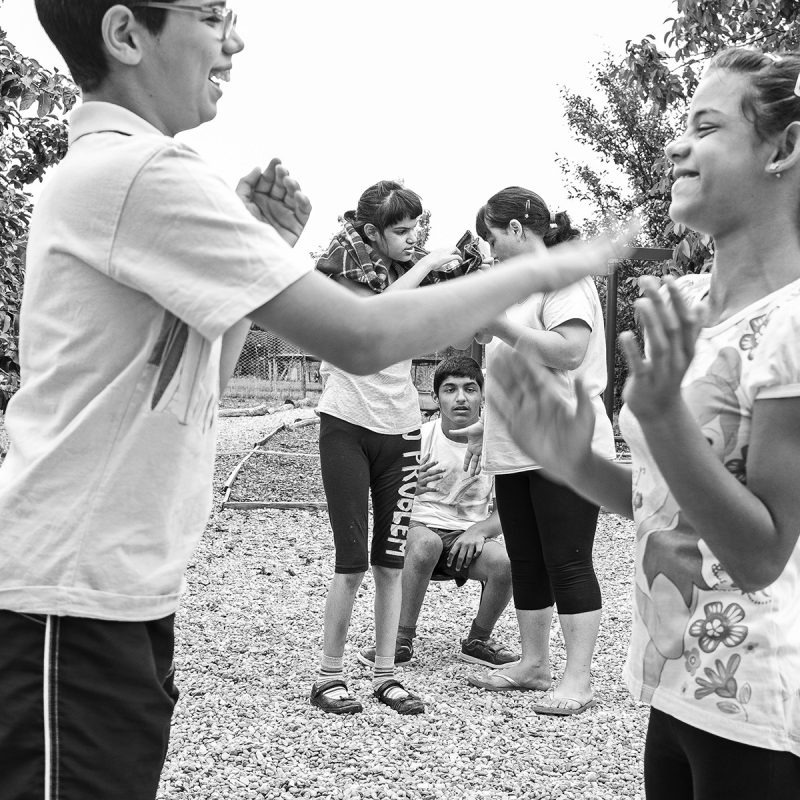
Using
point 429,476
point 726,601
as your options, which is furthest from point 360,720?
point 726,601

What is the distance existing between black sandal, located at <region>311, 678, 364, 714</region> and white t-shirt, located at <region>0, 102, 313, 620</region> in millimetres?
2673

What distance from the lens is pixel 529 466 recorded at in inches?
156

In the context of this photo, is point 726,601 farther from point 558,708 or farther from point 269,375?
point 269,375

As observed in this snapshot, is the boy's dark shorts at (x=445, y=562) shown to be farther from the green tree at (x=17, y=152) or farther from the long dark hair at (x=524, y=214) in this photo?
the green tree at (x=17, y=152)

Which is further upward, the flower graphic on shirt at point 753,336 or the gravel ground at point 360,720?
the flower graphic on shirt at point 753,336

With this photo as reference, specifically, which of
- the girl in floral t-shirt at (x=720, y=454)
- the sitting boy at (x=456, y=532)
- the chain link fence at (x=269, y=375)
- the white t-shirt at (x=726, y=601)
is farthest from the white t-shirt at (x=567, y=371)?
the chain link fence at (x=269, y=375)

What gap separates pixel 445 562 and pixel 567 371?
1419 mm

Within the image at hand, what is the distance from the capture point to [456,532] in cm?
498

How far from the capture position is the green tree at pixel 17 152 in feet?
22.3

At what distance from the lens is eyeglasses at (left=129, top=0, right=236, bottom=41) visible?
4.63 feet

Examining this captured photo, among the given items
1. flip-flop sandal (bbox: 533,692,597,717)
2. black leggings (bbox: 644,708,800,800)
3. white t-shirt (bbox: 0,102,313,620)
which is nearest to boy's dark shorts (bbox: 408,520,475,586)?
flip-flop sandal (bbox: 533,692,597,717)

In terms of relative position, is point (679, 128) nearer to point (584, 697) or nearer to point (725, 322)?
point (584, 697)

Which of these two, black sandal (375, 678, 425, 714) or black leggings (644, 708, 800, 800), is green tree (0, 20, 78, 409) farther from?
black leggings (644, 708, 800, 800)

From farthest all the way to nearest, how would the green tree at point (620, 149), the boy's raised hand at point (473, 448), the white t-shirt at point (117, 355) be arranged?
the green tree at point (620, 149), the boy's raised hand at point (473, 448), the white t-shirt at point (117, 355)
